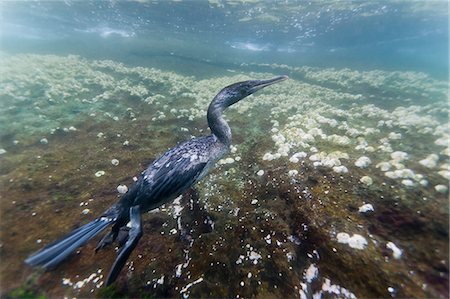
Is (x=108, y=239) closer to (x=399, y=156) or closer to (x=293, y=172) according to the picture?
(x=293, y=172)

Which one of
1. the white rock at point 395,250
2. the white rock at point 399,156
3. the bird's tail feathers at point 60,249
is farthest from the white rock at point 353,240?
the bird's tail feathers at point 60,249

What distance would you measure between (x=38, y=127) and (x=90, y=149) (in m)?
2.93

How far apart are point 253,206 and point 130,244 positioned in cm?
248

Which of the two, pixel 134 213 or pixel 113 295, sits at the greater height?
pixel 134 213

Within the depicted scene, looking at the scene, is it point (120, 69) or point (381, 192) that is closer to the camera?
point (381, 192)

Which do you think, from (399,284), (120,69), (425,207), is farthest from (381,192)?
(120,69)

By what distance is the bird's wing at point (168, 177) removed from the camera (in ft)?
13.0

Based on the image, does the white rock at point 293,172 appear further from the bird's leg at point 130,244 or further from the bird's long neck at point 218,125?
the bird's leg at point 130,244

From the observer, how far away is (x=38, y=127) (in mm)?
8594

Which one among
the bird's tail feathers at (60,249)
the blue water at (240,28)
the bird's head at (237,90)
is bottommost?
the bird's tail feathers at (60,249)

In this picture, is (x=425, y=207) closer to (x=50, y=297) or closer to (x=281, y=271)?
(x=281, y=271)

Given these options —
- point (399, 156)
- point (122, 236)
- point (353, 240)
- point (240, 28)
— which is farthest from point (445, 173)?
point (240, 28)

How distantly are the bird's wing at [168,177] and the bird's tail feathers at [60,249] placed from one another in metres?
0.76

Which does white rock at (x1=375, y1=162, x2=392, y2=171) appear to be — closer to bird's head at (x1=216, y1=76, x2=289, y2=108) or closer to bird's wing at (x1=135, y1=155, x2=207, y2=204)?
bird's head at (x1=216, y1=76, x2=289, y2=108)
